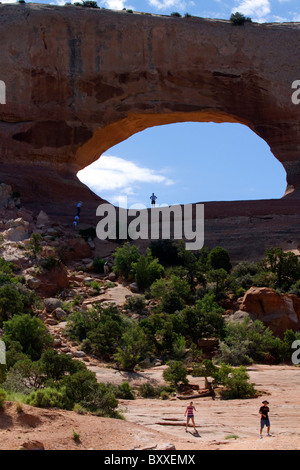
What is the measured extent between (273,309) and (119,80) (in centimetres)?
1692

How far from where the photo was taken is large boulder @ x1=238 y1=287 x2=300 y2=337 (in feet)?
66.4

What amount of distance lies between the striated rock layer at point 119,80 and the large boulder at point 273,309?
12.2 m

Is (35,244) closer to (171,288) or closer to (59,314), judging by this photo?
(59,314)

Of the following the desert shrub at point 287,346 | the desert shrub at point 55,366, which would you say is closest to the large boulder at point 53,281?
the desert shrub at point 287,346

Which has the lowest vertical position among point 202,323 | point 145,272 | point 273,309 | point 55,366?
point 55,366

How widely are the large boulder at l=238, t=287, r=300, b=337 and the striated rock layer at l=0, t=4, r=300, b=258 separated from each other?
12.2 metres

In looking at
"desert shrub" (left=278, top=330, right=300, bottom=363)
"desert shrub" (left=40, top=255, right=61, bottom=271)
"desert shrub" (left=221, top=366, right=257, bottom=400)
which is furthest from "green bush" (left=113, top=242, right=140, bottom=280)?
"desert shrub" (left=221, top=366, right=257, bottom=400)

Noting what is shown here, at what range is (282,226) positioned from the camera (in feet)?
92.7

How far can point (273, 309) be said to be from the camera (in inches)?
806

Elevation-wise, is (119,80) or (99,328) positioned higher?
(119,80)

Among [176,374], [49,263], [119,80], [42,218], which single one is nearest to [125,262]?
[49,263]

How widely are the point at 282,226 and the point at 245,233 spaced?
1601 mm

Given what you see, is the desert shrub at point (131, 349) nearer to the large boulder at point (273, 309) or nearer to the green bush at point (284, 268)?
the large boulder at point (273, 309)

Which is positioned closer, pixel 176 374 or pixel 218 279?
pixel 176 374
